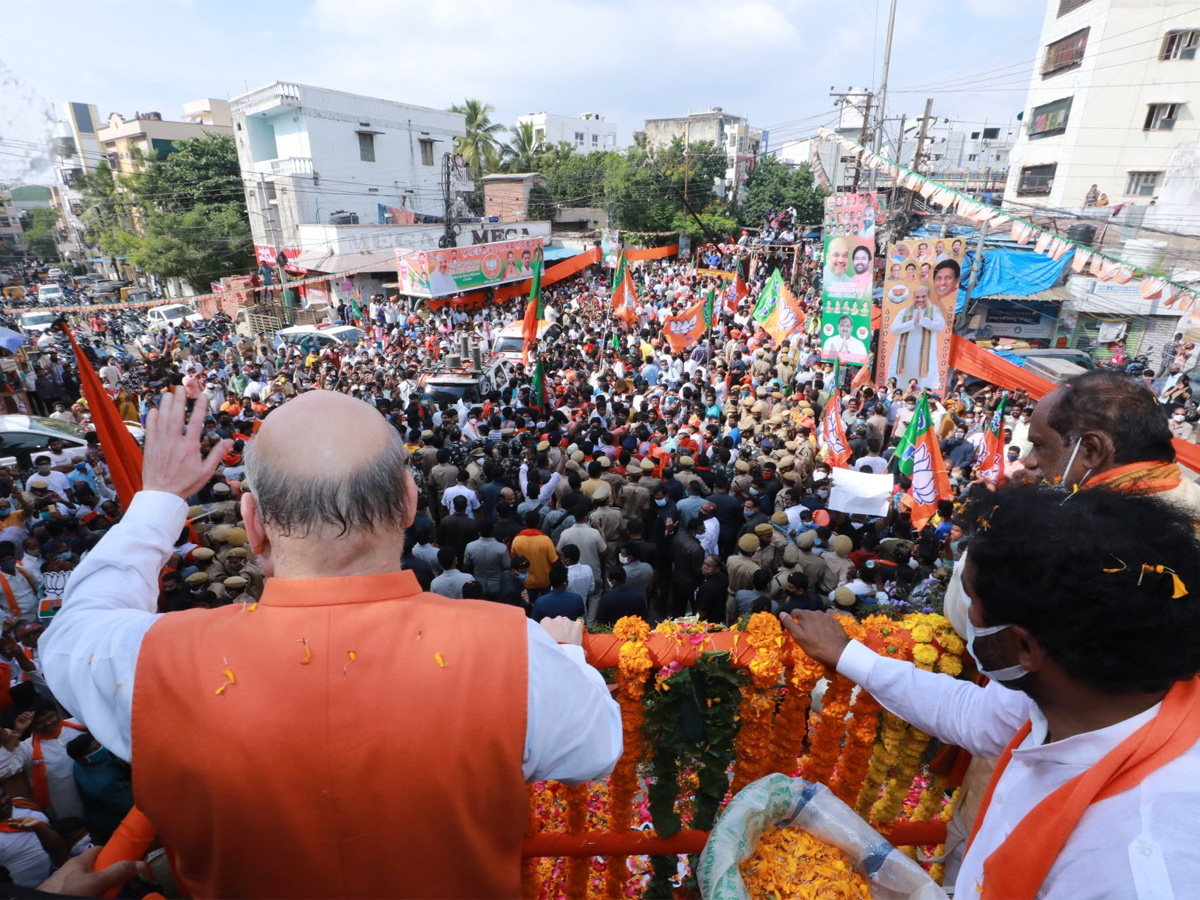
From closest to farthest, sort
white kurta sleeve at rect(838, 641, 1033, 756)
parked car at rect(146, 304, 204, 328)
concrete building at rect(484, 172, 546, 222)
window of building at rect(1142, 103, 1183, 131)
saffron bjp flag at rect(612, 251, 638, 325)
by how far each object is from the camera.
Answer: white kurta sleeve at rect(838, 641, 1033, 756) → saffron bjp flag at rect(612, 251, 638, 325) → window of building at rect(1142, 103, 1183, 131) → parked car at rect(146, 304, 204, 328) → concrete building at rect(484, 172, 546, 222)

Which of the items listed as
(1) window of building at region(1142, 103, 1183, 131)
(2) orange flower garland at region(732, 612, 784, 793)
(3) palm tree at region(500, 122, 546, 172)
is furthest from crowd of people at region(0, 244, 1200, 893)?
(3) palm tree at region(500, 122, 546, 172)

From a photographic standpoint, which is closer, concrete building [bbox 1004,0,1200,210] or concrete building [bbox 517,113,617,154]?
concrete building [bbox 1004,0,1200,210]

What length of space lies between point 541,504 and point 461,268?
1859cm

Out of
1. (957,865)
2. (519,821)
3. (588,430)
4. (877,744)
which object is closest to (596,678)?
(519,821)

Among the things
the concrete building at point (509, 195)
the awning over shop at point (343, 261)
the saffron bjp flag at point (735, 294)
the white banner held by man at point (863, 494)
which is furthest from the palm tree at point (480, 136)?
the white banner held by man at point (863, 494)

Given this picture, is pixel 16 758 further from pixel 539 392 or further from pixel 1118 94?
pixel 1118 94

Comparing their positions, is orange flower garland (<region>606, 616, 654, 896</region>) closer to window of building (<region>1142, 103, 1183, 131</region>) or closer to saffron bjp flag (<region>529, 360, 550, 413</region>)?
saffron bjp flag (<region>529, 360, 550, 413</region>)

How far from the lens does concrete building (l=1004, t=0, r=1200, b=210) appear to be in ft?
72.5

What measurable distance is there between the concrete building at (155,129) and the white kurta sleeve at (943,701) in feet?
174

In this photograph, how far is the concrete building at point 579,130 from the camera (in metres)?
68.5

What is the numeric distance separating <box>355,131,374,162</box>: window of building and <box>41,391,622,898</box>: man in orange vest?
34190 millimetres

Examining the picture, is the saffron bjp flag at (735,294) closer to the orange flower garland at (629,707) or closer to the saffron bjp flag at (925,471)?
the saffron bjp flag at (925,471)

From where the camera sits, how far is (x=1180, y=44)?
22.0 m

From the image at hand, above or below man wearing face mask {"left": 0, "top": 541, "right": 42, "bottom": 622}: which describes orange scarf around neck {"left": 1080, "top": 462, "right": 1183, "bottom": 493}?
above
